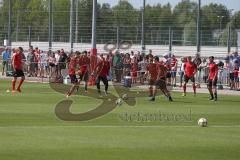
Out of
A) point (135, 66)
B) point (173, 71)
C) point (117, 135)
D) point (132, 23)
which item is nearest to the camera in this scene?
point (117, 135)

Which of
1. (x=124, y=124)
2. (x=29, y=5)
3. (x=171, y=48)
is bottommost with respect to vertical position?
(x=124, y=124)

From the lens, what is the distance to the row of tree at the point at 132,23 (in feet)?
169

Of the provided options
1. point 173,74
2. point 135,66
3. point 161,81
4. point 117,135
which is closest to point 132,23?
point 135,66

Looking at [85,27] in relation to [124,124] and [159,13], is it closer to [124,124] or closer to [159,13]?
[159,13]

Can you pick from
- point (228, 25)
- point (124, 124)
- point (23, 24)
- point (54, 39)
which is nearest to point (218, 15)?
point (228, 25)

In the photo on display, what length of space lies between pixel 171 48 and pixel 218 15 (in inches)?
168

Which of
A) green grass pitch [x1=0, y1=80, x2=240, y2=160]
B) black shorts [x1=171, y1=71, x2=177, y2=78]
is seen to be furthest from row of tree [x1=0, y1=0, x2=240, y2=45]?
green grass pitch [x1=0, y1=80, x2=240, y2=160]

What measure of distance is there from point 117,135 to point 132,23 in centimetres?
3945

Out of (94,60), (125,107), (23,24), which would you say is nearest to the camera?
(125,107)

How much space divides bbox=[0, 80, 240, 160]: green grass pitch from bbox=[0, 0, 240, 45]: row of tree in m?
24.1

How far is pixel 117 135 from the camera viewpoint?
58.7 feet

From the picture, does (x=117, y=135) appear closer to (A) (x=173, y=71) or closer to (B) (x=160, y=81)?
(B) (x=160, y=81)

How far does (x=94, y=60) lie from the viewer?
44.5 metres

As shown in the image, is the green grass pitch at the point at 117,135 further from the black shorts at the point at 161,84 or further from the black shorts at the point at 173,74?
the black shorts at the point at 173,74
